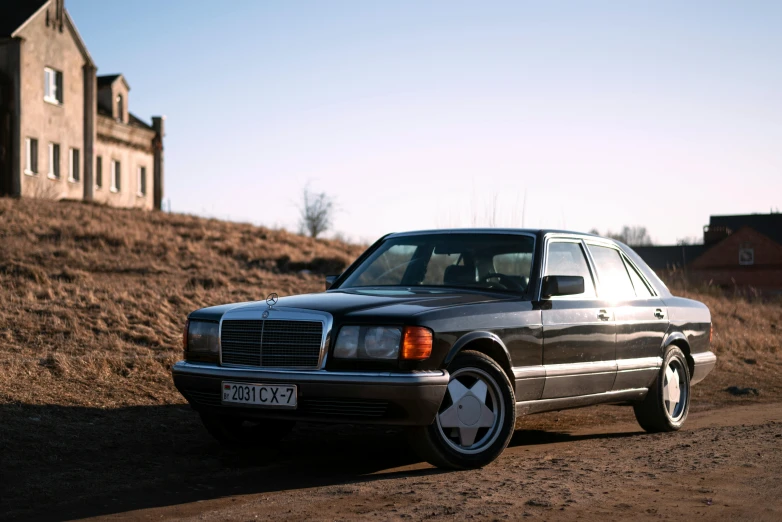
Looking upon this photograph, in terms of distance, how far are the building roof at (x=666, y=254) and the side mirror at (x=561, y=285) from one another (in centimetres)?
7049

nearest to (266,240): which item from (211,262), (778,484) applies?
(211,262)

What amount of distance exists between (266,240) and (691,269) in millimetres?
49871

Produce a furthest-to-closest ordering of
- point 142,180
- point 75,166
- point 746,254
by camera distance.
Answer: point 746,254
point 142,180
point 75,166

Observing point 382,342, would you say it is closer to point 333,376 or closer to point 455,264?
point 333,376

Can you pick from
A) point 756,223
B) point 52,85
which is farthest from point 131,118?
point 756,223

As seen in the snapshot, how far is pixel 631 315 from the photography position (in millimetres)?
8422

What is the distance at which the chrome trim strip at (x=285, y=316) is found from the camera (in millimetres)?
6434

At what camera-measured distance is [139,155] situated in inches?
1801

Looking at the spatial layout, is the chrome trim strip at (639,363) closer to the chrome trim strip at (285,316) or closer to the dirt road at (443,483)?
the dirt road at (443,483)

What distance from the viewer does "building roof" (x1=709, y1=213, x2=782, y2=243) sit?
74312mm

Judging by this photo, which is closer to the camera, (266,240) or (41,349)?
(41,349)

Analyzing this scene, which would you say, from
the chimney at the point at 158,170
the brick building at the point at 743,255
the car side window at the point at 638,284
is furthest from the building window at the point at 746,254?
the car side window at the point at 638,284

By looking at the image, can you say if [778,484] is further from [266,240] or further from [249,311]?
[266,240]

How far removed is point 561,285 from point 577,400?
3.12ft
